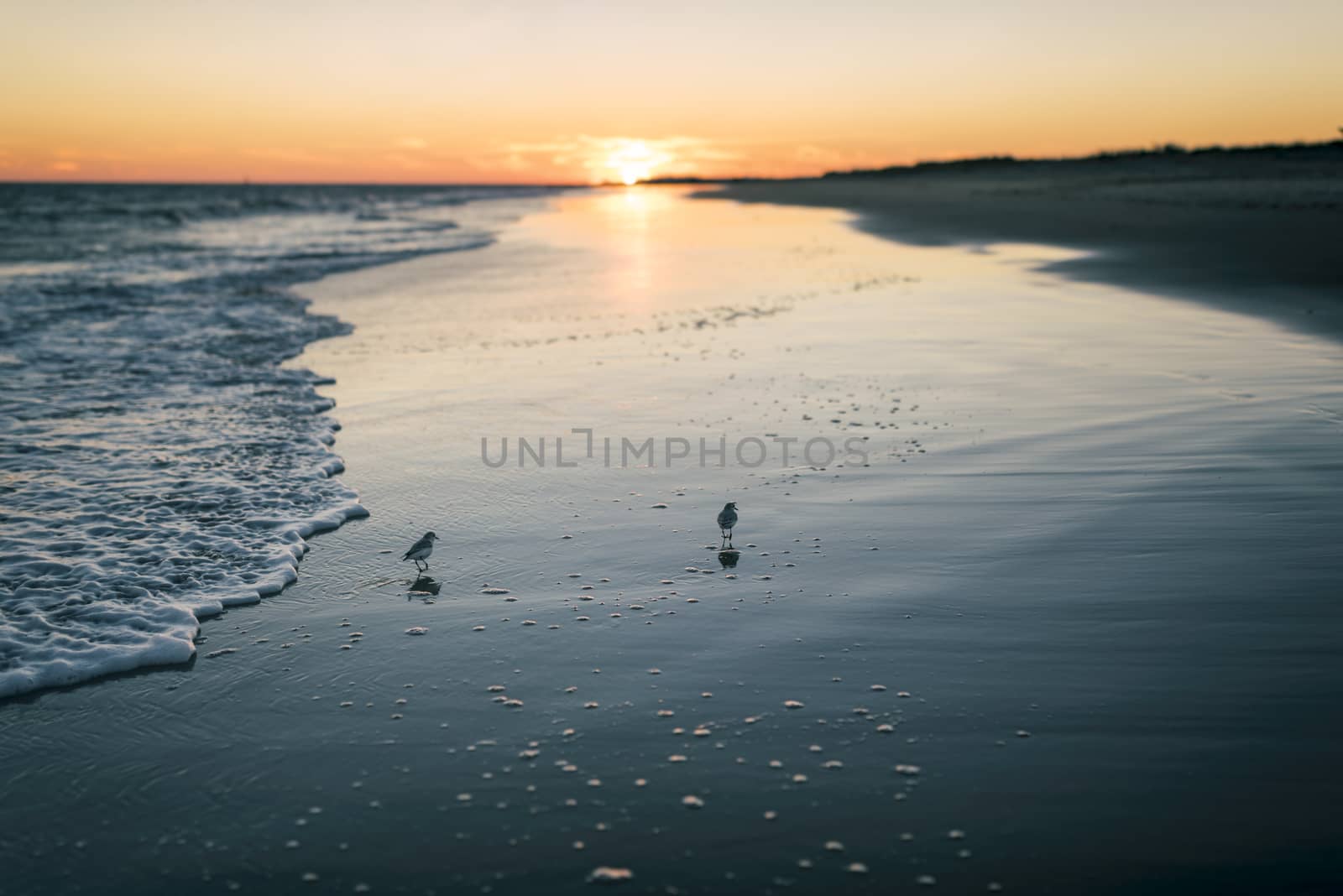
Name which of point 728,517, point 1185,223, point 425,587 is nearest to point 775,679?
point 728,517

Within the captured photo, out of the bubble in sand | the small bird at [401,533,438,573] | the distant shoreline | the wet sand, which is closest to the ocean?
the wet sand

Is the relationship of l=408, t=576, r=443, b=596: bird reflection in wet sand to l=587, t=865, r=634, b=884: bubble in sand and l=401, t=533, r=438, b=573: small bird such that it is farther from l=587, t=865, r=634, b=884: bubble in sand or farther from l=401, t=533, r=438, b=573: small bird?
l=587, t=865, r=634, b=884: bubble in sand

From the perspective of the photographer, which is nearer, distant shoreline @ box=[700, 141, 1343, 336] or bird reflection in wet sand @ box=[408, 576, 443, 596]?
bird reflection in wet sand @ box=[408, 576, 443, 596]

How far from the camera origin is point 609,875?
133 inches

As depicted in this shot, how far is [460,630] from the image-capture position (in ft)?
17.4

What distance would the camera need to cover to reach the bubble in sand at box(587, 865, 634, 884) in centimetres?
334

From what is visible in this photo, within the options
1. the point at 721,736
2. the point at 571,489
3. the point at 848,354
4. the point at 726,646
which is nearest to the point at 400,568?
the point at 571,489

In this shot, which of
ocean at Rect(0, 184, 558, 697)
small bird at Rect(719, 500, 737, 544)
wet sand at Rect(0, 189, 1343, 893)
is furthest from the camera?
small bird at Rect(719, 500, 737, 544)

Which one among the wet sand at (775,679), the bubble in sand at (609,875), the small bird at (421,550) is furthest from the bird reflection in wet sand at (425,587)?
the bubble in sand at (609,875)

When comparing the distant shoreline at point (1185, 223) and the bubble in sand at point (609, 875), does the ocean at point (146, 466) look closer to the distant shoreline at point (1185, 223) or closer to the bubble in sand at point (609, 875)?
the bubble in sand at point (609, 875)

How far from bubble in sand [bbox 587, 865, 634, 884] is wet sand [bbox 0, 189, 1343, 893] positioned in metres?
0.04

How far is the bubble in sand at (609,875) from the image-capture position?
Result: 3.34 meters

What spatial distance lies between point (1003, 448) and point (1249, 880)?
5.26 meters

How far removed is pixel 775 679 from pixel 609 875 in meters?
1.51
